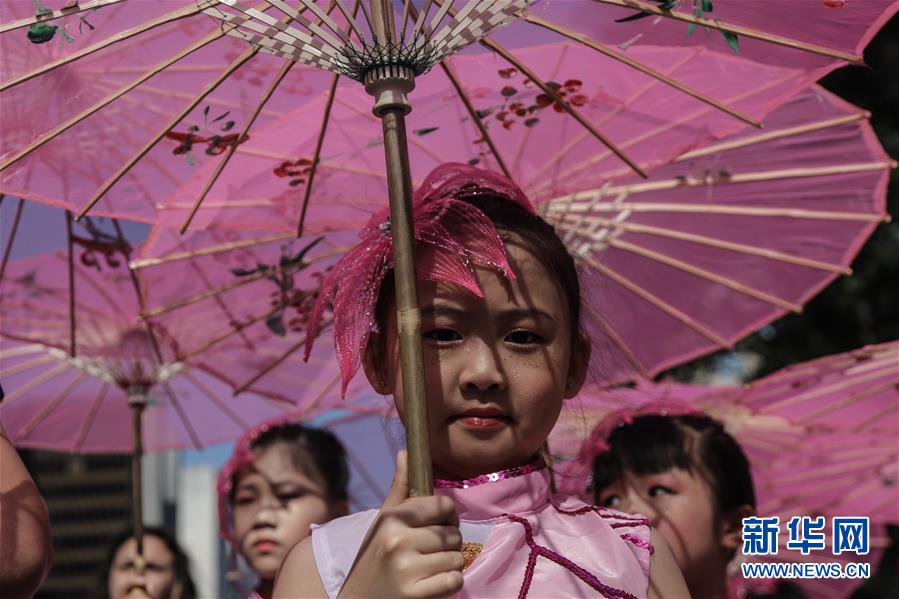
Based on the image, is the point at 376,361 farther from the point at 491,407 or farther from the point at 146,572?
the point at 146,572

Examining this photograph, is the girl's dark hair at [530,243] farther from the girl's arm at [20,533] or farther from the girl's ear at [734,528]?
the girl's ear at [734,528]

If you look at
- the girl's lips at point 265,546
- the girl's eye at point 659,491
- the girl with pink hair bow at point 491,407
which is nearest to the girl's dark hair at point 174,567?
the girl's lips at point 265,546

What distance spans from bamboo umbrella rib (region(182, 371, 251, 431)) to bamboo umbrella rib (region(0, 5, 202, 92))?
121 inches

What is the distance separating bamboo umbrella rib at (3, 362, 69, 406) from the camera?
530cm

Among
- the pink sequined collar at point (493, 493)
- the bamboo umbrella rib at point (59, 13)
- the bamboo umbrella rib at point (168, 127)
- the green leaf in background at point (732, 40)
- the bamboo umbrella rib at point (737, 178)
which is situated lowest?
the pink sequined collar at point (493, 493)

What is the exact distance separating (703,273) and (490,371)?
7.13 ft

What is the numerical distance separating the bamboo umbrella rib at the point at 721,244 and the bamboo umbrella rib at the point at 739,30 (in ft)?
3.75

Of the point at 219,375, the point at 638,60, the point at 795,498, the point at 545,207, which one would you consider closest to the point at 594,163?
the point at 545,207

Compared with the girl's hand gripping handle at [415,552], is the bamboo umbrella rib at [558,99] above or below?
above

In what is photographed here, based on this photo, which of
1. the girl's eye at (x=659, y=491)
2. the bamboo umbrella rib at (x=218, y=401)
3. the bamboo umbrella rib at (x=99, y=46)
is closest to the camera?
the bamboo umbrella rib at (x=99, y=46)

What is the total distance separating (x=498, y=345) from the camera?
219 cm

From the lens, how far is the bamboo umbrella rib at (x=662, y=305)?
4113mm

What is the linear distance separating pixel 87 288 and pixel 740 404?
2606 mm

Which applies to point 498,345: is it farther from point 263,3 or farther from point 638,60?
point 638,60
